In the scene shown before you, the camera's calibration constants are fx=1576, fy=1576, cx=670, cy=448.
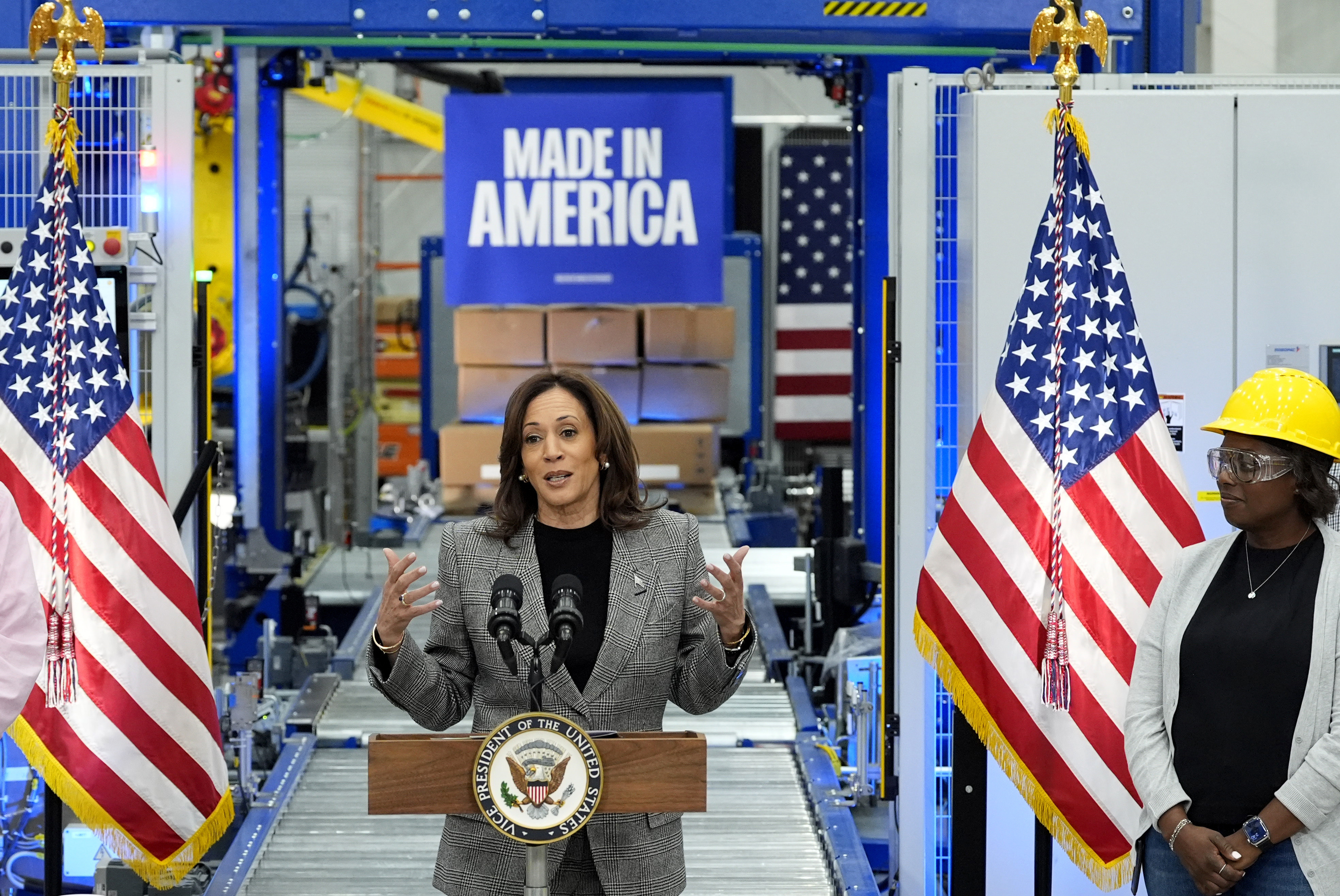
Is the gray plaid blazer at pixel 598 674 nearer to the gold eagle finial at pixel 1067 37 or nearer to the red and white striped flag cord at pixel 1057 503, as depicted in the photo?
the red and white striped flag cord at pixel 1057 503

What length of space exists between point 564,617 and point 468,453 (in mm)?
6578

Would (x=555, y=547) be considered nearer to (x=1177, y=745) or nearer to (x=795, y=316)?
(x=1177, y=745)

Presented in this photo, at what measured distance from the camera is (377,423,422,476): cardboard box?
17.5m

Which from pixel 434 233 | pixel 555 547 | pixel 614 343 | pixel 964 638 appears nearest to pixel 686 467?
pixel 614 343

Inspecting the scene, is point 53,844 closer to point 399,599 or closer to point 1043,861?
point 399,599

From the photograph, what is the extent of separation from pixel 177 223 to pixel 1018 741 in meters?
2.85

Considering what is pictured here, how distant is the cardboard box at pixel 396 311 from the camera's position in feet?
58.1

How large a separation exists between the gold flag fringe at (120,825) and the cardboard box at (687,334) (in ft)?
18.5

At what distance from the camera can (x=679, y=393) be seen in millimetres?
9594

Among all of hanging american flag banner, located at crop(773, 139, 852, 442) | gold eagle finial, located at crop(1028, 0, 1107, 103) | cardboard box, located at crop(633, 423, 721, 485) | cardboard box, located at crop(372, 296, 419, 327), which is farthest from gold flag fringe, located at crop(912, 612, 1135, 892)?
cardboard box, located at crop(372, 296, 419, 327)

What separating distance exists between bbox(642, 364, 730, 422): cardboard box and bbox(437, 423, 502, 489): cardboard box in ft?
3.39

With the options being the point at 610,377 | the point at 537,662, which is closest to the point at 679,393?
the point at 610,377

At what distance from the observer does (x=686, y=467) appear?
927cm

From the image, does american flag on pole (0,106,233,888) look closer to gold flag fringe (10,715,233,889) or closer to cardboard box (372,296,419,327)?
gold flag fringe (10,715,233,889)
